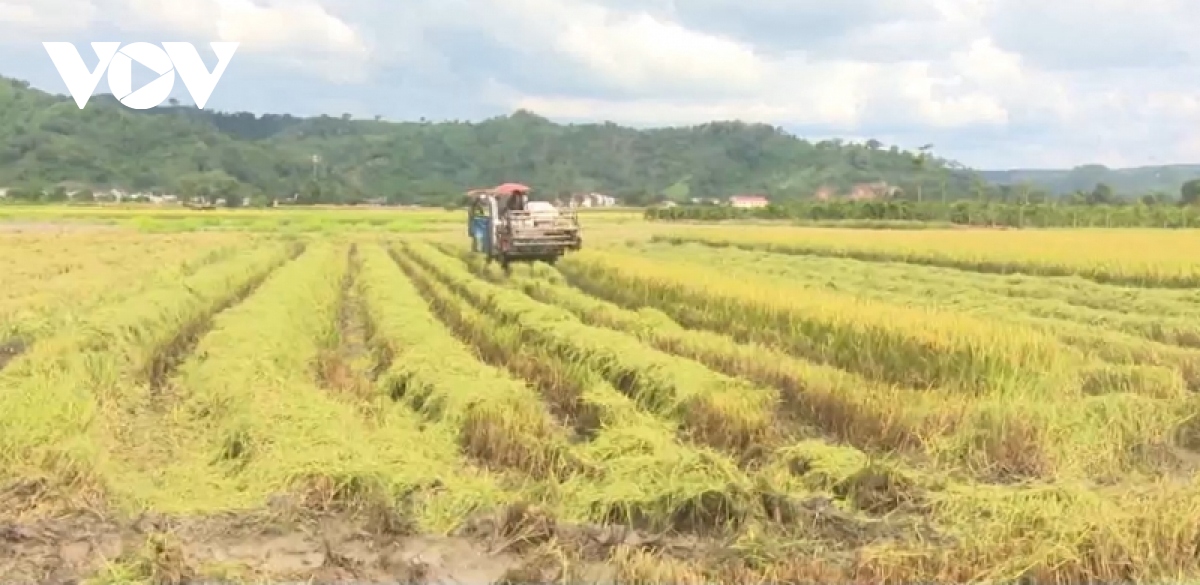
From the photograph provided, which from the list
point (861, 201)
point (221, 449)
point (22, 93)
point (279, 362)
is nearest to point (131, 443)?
→ point (221, 449)

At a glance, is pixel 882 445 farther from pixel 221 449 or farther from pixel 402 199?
pixel 402 199

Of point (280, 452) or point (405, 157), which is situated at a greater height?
point (405, 157)

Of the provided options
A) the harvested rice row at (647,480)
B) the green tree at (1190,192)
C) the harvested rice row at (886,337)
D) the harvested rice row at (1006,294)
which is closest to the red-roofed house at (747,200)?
the green tree at (1190,192)

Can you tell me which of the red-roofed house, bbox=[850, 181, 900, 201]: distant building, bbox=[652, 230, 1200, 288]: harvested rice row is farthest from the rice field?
bbox=[850, 181, 900, 201]: distant building

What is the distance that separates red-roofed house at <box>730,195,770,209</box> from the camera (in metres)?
59.5

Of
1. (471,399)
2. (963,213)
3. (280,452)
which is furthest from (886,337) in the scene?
(963,213)

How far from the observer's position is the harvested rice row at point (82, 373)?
19.5ft

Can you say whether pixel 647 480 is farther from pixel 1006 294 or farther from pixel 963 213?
pixel 963 213

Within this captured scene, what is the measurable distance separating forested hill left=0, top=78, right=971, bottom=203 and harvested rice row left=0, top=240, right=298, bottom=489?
38.0 m

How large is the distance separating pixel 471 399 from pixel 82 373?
3.26 metres

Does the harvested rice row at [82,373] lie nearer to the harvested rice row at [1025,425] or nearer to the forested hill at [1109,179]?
the harvested rice row at [1025,425]

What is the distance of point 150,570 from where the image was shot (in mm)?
4383

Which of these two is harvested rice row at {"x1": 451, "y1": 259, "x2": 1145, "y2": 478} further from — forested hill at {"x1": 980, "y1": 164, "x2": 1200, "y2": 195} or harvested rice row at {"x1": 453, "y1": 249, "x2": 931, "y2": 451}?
forested hill at {"x1": 980, "y1": 164, "x2": 1200, "y2": 195}

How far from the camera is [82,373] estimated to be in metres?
8.34
